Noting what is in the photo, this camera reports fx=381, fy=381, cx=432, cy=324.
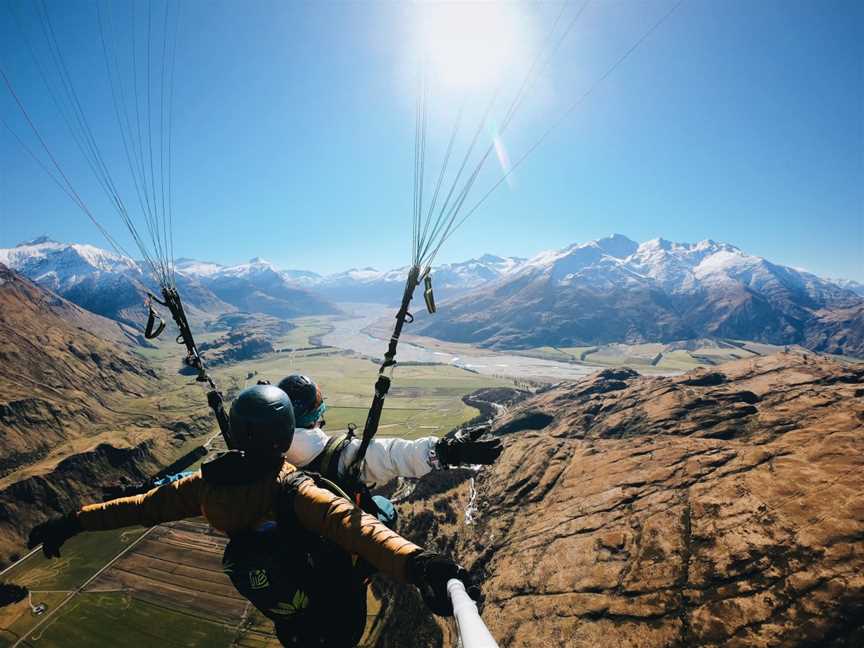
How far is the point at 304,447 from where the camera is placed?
5.94 meters

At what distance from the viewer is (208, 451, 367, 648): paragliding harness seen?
14.4 ft

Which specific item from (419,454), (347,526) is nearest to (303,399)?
(419,454)

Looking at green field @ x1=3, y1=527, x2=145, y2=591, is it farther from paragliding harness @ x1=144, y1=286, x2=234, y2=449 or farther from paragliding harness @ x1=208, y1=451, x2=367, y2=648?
paragliding harness @ x1=208, y1=451, x2=367, y2=648

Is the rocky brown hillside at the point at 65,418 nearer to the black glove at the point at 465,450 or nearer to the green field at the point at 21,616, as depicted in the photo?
the green field at the point at 21,616

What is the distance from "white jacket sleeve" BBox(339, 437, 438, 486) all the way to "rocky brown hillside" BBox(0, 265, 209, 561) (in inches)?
3113

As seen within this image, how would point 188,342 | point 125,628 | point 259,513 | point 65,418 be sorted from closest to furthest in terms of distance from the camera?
point 259,513
point 188,342
point 125,628
point 65,418

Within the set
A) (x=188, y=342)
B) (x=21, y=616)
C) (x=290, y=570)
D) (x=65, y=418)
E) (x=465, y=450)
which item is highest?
(x=188, y=342)

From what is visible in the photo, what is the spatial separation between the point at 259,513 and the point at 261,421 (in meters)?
1.02

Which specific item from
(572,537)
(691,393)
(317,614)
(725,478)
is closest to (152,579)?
(572,537)

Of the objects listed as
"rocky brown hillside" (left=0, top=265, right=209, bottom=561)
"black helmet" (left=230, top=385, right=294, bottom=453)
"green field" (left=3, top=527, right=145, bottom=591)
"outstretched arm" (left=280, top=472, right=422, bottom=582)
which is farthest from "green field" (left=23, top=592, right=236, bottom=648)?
"outstretched arm" (left=280, top=472, right=422, bottom=582)

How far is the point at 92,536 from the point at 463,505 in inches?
2097

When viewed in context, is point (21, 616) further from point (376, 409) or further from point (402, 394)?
point (402, 394)

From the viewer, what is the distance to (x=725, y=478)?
103 ft

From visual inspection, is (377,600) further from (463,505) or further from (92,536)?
(92,536)
